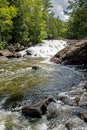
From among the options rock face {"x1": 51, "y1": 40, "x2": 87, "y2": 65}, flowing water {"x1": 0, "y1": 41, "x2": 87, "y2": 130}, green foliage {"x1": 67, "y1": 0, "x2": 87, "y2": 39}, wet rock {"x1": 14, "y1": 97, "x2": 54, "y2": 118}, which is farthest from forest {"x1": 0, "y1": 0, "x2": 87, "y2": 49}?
wet rock {"x1": 14, "y1": 97, "x2": 54, "y2": 118}

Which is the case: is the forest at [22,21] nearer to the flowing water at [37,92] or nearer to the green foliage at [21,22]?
the green foliage at [21,22]

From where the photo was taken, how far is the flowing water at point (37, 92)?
11211mm

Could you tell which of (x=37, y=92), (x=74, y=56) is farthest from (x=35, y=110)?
(x=74, y=56)

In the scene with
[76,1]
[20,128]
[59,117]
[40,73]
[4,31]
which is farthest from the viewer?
[76,1]

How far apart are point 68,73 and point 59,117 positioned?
10261mm

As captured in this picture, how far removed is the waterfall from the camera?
3878 cm

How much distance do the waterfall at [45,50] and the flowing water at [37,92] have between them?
14.6 metres

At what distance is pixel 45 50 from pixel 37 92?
86.8 ft

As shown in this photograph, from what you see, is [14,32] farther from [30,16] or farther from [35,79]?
[35,79]

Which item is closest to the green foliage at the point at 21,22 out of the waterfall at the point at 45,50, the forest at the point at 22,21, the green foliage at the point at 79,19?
the forest at the point at 22,21

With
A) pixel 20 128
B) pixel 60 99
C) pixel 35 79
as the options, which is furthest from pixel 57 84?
pixel 20 128

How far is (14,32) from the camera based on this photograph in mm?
46344

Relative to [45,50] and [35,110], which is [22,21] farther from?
[35,110]

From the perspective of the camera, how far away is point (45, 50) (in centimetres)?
4166
